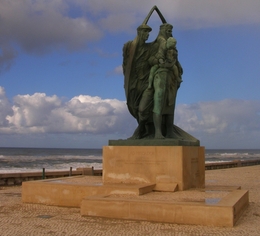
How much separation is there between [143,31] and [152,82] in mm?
1115

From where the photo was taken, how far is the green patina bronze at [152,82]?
9062 mm

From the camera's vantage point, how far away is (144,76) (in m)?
9.41

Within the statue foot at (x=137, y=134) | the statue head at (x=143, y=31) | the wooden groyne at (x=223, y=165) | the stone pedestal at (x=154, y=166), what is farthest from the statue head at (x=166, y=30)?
the wooden groyne at (x=223, y=165)

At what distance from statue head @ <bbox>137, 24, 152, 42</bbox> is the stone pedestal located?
237 centimetres

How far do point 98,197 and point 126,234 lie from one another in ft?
4.62

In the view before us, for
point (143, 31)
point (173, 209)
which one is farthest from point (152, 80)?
point (173, 209)

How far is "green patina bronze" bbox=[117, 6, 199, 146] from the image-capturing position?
906 centimetres

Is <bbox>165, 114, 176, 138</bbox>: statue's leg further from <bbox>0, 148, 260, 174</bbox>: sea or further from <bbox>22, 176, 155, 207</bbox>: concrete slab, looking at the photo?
<bbox>0, 148, 260, 174</bbox>: sea

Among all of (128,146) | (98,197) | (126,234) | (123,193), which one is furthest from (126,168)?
(126,234)

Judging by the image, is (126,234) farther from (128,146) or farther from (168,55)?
(168,55)

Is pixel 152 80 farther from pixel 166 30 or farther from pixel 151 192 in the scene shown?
pixel 151 192

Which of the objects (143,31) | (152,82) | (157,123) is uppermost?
(143,31)

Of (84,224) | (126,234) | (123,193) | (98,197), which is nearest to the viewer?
(126,234)

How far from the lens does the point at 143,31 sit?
908 centimetres
